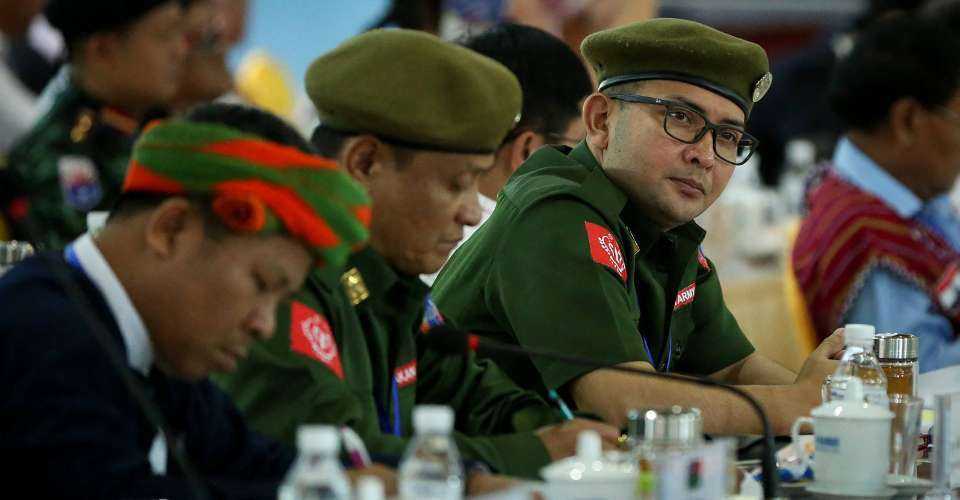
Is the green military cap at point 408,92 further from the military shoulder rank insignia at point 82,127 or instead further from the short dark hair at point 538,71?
the military shoulder rank insignia at point 82,127

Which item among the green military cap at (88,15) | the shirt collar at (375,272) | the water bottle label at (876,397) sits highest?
the green military cap at (88,15)

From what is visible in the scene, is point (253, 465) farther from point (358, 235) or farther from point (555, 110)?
point (555, 110)

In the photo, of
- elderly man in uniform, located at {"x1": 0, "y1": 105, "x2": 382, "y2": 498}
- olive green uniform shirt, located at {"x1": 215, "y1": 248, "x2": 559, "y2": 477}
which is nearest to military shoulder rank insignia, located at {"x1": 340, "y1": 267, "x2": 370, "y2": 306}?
olive green uniform shirt, located at {"x1": 215, "y1": 248, "x2": 559, "y2": 477}

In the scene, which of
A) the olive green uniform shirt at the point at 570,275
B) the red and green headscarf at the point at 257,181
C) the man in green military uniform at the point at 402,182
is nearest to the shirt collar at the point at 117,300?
the red and green headscarf at the point at 257,181

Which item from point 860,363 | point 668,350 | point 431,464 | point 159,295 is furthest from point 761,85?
point 431,464

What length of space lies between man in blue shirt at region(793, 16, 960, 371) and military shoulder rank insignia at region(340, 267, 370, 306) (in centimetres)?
217

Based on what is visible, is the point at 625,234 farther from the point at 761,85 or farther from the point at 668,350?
the point at 761,85

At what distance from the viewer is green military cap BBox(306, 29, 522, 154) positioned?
2.16 meters

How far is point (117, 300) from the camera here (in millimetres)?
1729

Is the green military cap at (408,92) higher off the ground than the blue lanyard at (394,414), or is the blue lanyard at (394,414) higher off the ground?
the green military cap at (408,92)

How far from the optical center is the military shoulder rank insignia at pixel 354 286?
217cm

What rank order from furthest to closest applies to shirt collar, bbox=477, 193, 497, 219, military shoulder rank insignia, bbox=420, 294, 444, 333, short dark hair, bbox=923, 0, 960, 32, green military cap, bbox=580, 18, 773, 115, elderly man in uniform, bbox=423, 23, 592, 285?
short dark hair, bbox=923, 0, 960, 32 < elderly man in uniform, bbox=423, 23, 592, 285 < shirt collar, bbox=477, 193, 497, 219 < green military cap, bbox=580, 18, 773, 115 < military shoulder rank insignia, bbox=420, 294, 444, 333

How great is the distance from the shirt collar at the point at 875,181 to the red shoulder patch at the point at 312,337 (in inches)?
99.4

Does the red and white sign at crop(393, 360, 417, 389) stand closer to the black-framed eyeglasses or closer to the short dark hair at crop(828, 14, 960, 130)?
the black-framed eyeglasses
